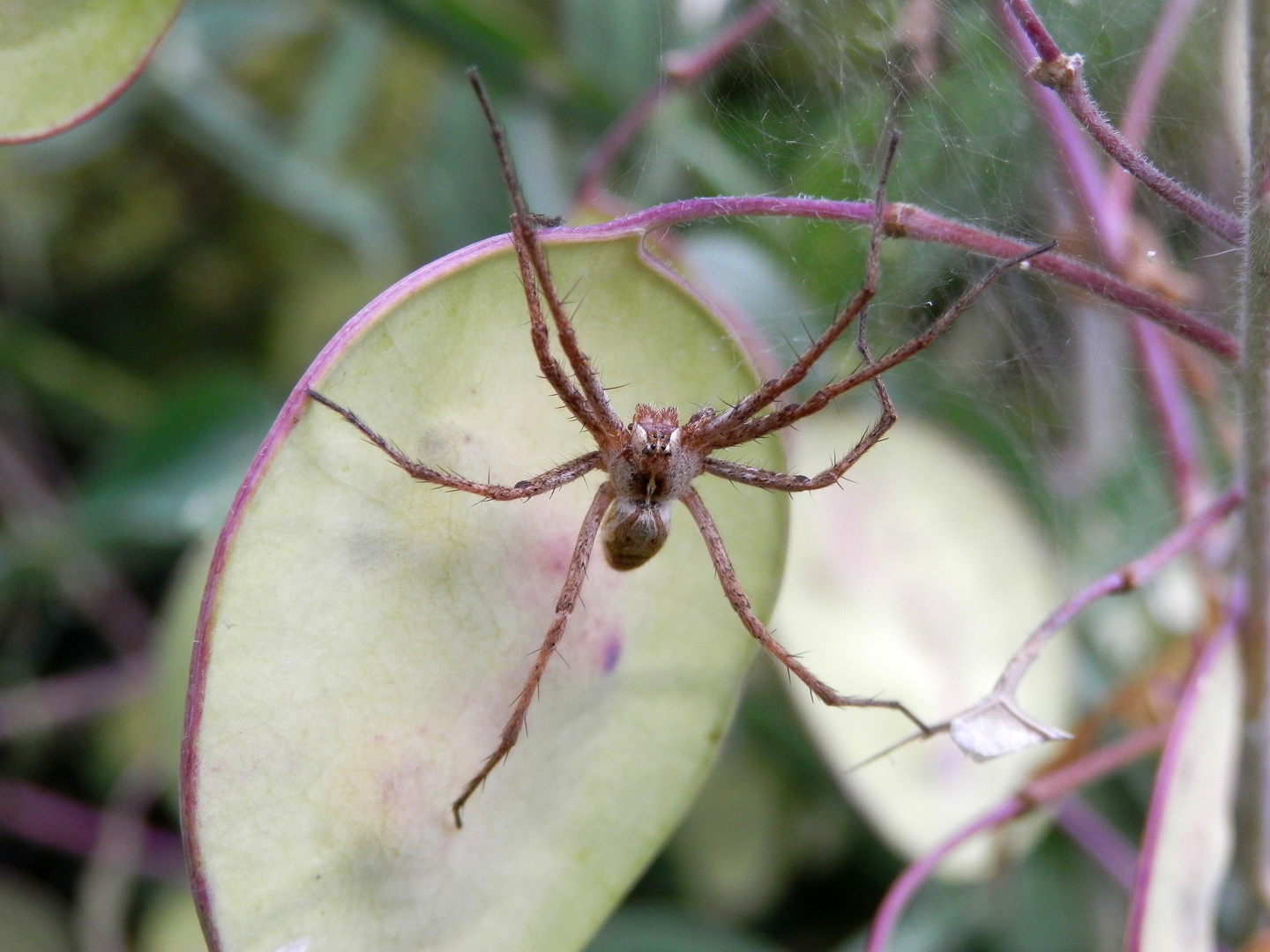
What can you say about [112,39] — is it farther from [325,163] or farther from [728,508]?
[325,163]

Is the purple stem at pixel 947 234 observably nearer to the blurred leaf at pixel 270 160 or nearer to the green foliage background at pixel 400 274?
the green foliage background at pixel 400 274

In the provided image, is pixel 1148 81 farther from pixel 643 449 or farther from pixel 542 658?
pixel 542 658

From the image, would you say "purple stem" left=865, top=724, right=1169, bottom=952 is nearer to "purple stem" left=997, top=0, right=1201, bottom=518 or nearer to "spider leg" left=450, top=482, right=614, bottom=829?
"purple stem" left=997, top=0, right=1201, bottom=518

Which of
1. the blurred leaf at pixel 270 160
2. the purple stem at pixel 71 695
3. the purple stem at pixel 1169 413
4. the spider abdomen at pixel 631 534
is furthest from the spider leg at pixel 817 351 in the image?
the purple stem at pixel 71 695

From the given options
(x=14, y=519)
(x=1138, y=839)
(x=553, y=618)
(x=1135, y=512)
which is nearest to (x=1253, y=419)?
(x=553, y=618)

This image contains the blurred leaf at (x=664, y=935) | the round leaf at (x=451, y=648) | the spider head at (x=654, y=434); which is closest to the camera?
the round leaf at (x=451, y=648)
